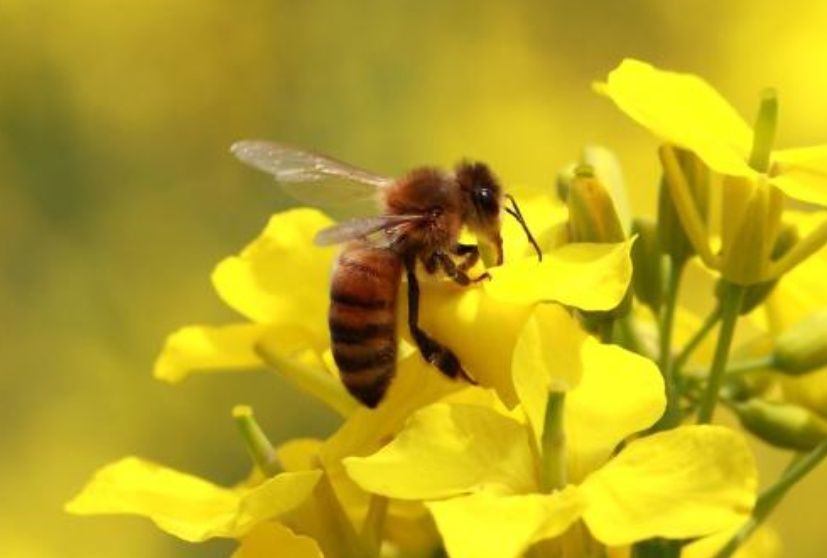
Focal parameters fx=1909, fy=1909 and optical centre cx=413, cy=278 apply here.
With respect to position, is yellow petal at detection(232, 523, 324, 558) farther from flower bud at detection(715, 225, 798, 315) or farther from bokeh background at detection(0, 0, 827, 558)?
bokeh background at detection(0, 0, 827, 558)

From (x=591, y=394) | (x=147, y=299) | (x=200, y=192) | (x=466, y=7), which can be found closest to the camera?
(x=591, y=394)

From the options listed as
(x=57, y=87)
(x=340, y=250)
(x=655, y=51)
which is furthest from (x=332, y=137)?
(x=340, y=250)

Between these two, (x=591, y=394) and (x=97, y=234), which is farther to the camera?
(x=97, y=234)

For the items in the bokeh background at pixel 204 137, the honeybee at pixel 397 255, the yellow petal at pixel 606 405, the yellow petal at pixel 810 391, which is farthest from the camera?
the bokeh background at pixel 204 137

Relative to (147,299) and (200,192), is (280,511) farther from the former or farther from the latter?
(200,192)

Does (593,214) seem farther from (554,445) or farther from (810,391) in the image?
(810,391)

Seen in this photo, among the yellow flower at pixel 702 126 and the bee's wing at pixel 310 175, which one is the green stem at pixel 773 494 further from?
the bee's wing at pixel 310 175

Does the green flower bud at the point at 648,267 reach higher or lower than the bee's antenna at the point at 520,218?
lower

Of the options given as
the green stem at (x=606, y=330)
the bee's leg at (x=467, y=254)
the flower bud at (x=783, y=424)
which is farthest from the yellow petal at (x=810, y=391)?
the bee's leg at (x=467, y=254)
